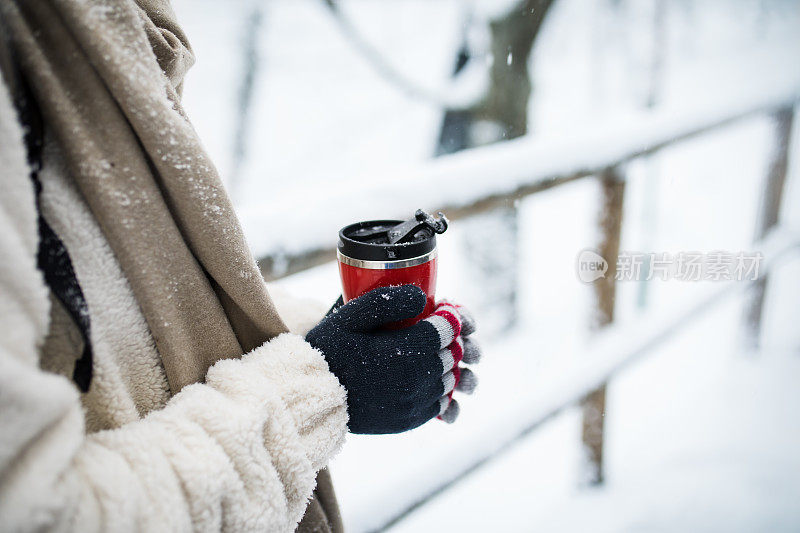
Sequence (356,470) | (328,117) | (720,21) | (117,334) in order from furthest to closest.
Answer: (720,21) < (328,117) < (356,470) < (117,334)

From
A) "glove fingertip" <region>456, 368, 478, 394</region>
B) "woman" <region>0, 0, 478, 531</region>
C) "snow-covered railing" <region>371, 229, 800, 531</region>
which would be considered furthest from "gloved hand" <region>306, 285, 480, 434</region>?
"snow-covered railing" <region>371, 229, 800, 531</region>

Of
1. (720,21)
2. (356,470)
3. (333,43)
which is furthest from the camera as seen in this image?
(720,21)

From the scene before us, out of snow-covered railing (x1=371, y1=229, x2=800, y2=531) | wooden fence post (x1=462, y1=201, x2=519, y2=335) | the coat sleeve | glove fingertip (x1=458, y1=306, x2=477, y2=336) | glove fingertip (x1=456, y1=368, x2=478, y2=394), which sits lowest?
wooden fence post (x1=462, y1=201, x2=519, y2=335)

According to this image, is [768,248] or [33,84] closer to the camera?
[33,84]

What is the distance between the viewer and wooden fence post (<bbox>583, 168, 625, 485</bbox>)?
1.43 meters

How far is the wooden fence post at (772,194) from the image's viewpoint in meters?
2.20

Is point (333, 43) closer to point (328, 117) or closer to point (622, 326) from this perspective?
point (328, 117)

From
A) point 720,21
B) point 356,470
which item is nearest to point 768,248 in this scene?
point 356,470

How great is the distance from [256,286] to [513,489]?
130cm

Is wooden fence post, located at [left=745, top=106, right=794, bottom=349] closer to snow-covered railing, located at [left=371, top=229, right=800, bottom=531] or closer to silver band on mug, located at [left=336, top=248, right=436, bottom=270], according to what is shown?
snow-covered railing, located at [left=371, top=229, right=800, bottom=531]

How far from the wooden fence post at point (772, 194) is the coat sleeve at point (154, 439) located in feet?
7.94

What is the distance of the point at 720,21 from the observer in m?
5.03

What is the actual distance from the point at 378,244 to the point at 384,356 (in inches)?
4.8

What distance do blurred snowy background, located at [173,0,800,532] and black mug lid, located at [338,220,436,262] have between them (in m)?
0.23
